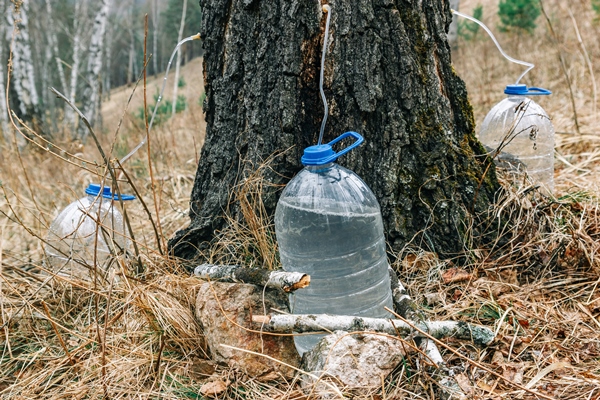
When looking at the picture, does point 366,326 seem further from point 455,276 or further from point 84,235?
point 84,235

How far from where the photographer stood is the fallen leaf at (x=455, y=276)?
2.29 m

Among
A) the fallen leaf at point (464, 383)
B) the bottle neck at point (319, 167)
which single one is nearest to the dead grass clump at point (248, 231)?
the bottle neck at point (319, 167)

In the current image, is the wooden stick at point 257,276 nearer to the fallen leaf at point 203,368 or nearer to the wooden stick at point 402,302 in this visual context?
the fallen leaf at point 203,368

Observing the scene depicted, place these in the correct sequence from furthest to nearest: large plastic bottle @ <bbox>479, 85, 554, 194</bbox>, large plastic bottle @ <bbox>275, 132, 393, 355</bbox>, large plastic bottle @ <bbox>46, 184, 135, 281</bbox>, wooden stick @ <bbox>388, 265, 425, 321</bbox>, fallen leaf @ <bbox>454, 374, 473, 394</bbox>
→ 1. large plastic bottle @ <bbox>479, 85, 554, 194</bbox>
2. large plastic bottle @ <bbox>46, 184, 135, 281</bbox>
3. large plastic bottle @ <bbox>275, 132, 393, 355</bbox>
4. wooden stick @ <bbox>388, 265, 425, 321</bbox>
5. fallen leaf @ <bbox>454, 374, 473, 394</bbox>

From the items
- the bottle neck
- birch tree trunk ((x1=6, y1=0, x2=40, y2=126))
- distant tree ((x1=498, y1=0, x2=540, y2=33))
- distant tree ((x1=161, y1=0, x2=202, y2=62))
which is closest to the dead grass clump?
the bottle neck

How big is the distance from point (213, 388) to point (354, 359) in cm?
50

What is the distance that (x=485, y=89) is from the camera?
21.9 ft

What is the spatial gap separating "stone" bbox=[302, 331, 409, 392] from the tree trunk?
2.35 feet

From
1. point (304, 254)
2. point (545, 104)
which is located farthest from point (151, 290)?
point (545, 104)

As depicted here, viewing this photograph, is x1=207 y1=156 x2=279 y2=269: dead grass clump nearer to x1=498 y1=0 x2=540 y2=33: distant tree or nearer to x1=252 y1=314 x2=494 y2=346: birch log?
x1=252 y1=314 x2=494 y2=346: birch log

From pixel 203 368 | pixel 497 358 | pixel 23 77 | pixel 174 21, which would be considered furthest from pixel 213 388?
pixel 174 21

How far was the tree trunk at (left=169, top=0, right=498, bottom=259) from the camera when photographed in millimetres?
2191

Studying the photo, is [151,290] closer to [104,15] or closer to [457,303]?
[457,303]

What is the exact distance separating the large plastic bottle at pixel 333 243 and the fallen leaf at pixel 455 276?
0.32m
